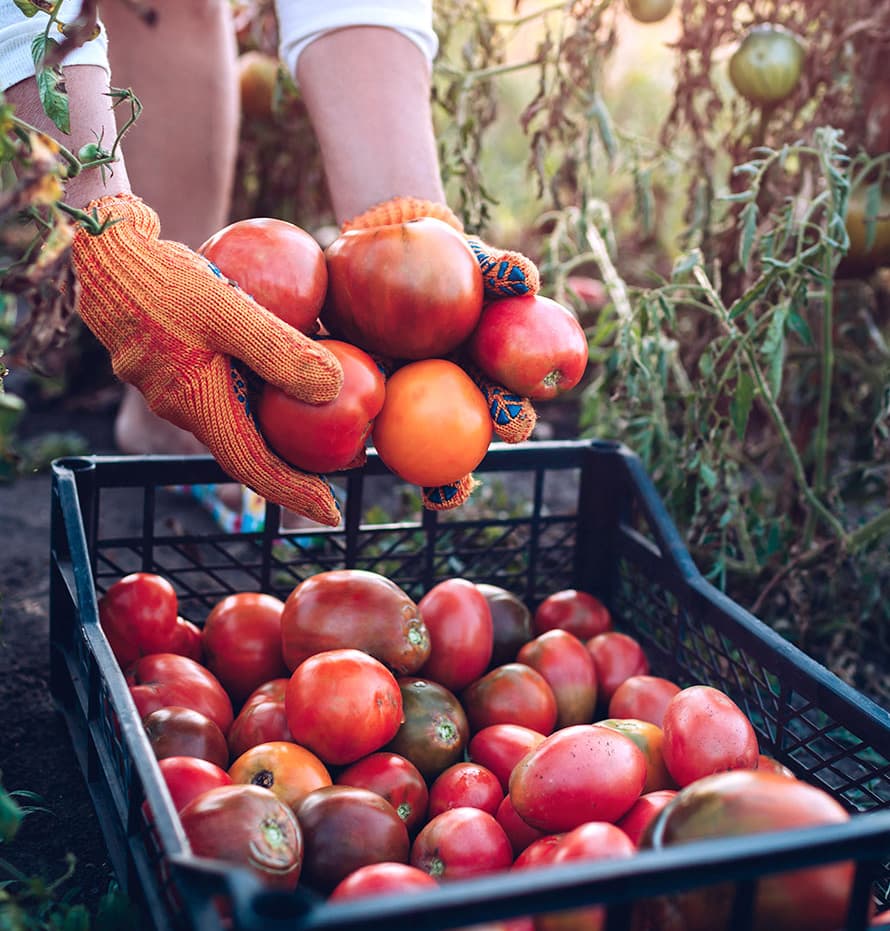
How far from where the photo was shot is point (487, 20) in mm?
2367

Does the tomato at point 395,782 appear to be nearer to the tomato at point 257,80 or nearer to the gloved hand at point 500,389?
the gloved hand at point 500,389

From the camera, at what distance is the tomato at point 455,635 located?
155cm

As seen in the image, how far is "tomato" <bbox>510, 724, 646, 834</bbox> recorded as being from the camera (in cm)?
117

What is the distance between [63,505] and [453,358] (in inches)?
22.8

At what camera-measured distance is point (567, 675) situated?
1.58m

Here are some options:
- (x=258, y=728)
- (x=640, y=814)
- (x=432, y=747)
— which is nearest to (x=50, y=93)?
(x=258, y=728)

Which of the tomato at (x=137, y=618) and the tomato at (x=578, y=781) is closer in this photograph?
the tomato at (x=578, y=781)

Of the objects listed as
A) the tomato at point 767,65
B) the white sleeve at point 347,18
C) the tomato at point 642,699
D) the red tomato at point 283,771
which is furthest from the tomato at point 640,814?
the tomato at point 767,65

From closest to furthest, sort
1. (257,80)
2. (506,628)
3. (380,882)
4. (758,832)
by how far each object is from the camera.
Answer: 1. (758,832)
2. (380,882)
3. (506,628)
4. (257,80)

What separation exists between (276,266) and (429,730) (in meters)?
0.65

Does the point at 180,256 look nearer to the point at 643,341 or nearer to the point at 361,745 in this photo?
the point at 361,745

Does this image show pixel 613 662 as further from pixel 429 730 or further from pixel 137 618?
pixel 137 618

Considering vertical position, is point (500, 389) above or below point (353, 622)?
above

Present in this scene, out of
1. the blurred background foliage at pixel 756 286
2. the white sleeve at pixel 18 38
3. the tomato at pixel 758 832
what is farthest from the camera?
the blurred background foliage at pixel 756 286
